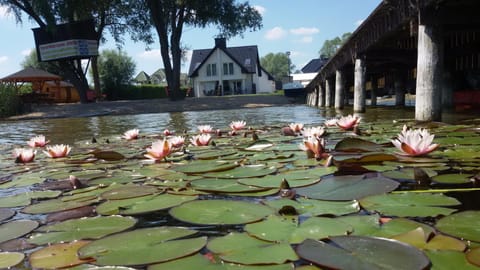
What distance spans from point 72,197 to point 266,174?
1044 millimetres

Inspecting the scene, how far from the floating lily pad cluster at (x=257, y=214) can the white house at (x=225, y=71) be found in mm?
48244

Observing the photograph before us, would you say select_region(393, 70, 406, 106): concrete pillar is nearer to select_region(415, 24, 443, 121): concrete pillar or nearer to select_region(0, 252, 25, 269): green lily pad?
select_region(415, 24, 443, 121): concrete pillar

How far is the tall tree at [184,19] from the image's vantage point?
24.8 m

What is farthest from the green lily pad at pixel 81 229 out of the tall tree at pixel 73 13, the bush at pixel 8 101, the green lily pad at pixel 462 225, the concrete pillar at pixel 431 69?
the tall tree at pixel 73 13

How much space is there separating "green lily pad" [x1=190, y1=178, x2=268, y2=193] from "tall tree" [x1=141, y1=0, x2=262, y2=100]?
23.4 meters

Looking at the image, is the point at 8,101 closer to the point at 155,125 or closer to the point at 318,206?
the point at 155,125

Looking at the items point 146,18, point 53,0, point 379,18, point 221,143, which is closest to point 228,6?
point 146,18

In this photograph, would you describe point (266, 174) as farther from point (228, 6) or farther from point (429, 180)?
point (228, 6)

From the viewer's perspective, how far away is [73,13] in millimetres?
25094

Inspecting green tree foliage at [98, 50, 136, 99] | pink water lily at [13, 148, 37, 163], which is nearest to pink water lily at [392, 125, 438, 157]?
pink water lily at [13, 148, 37, 163]

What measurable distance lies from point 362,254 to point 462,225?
46 cm

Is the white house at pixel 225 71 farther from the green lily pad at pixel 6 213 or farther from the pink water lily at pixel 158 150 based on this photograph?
the green lily pad at pixel 6 213

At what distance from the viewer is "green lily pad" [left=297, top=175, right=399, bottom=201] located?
1817 mm

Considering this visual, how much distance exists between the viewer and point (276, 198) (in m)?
1.89
